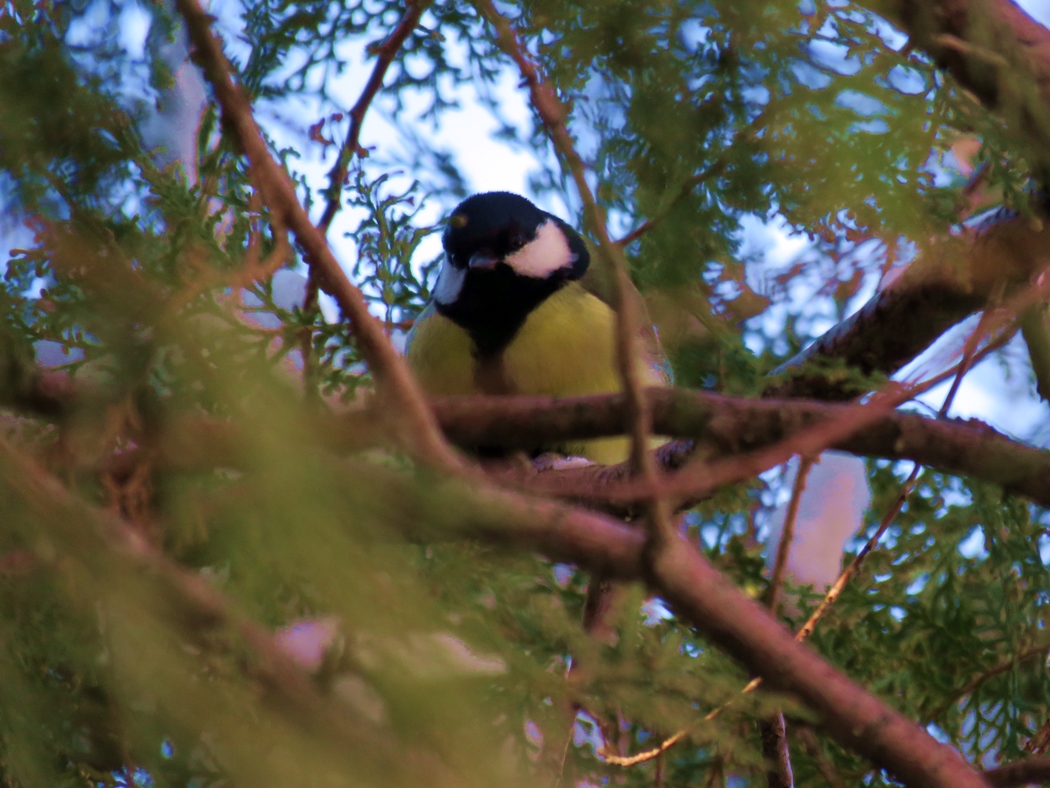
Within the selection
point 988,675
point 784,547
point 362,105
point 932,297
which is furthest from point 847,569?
point 362,105

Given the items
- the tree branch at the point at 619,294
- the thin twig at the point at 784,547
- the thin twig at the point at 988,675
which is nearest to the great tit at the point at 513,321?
the thin twig at the point at 784,547

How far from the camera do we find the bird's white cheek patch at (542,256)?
6.14 ft

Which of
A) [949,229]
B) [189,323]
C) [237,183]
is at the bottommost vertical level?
[189,323]

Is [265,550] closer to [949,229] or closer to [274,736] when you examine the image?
[274,736]

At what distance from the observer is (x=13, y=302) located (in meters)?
0.86

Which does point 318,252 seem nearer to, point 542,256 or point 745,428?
point 745,428

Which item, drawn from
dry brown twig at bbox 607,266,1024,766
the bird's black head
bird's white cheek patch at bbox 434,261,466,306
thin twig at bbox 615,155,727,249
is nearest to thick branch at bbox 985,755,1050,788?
dry brown twig at bbox 607,266,1024,766

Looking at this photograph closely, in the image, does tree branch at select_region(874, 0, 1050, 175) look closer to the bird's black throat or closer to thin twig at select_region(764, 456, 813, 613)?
thin twig at select_region(764, 456, 813, 613)

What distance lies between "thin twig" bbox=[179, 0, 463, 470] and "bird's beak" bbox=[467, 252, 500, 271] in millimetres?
1112

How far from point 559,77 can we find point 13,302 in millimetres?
492

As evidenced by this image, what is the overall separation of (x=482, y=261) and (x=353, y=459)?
1.09 meters

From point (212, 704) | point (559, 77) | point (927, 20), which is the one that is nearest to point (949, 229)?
point (927, 20)

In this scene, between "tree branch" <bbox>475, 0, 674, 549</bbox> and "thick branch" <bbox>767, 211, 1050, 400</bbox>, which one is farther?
"thick branch" <bbox>767, 211, 1050, 400</bbox>

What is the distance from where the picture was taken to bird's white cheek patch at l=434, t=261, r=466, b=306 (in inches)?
73.2
